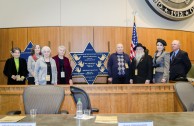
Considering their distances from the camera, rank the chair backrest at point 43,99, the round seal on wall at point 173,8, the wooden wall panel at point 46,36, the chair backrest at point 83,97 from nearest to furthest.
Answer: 1. the chair backrest at point 83,97
2. the chair backrest at point 43,99
3. the wooden wall panel at point 46,36
4. the round seal on wall at point 173,8

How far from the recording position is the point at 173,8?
732cm

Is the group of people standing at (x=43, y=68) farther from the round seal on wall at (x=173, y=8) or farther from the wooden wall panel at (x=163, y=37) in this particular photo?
the round seal on wall at (x=173, y=8)

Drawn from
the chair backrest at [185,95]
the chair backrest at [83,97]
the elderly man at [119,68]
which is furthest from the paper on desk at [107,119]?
the elderly man at [119,68]

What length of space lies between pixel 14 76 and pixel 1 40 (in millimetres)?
2179

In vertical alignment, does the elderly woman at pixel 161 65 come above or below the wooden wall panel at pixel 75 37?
below

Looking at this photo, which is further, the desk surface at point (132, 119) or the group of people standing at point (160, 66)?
the group of people standing at point (160, 66)

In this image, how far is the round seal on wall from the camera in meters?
7.12

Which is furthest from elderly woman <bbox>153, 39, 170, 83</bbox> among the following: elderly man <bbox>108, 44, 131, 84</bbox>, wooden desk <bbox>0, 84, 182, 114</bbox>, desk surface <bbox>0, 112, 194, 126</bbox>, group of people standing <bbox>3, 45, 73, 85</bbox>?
desk surface <bbox>0, 112, 194, 126</bbox>

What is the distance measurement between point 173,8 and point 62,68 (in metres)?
4.12

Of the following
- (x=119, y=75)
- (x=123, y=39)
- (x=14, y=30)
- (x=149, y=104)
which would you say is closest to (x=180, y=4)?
(x=123, y=39)

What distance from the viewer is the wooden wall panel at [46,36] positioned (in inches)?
273

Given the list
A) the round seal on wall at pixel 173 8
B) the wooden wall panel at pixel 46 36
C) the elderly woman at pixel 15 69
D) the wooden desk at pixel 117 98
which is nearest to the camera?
the wooden desk at pixel 117 98

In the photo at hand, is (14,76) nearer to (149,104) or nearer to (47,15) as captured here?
(47,15)

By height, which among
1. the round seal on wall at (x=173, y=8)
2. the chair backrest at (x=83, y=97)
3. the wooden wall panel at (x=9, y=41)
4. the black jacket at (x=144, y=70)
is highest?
the round seal on wall at (x=173, y=8)
